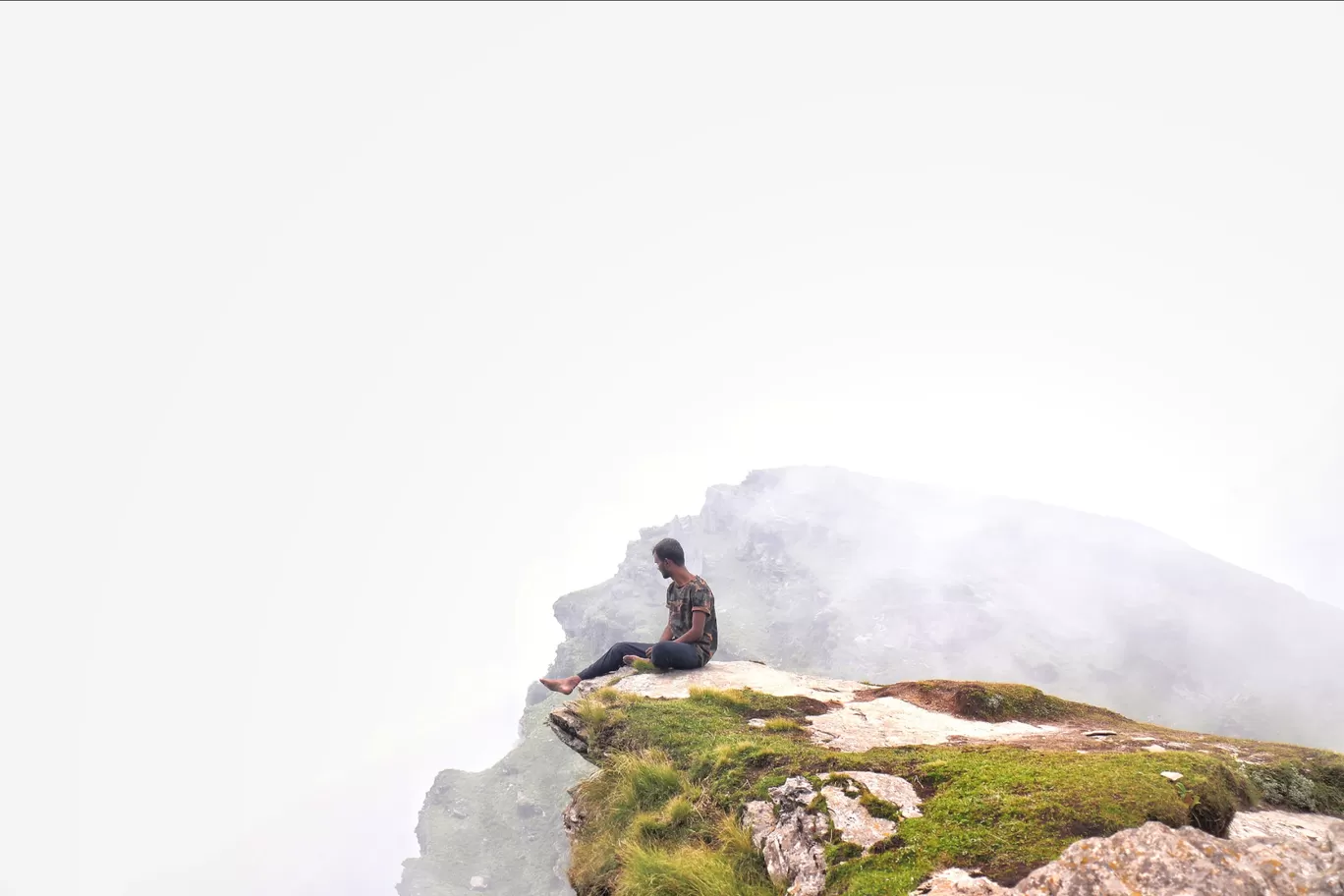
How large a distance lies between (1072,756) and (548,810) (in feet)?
662

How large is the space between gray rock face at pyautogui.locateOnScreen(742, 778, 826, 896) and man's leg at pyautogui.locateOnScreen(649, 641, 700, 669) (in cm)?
840

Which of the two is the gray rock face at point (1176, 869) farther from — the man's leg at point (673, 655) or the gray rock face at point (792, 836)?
the man's leg at point (673, 655)

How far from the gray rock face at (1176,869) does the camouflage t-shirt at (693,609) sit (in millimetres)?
11866

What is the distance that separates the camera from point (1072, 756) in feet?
32.6

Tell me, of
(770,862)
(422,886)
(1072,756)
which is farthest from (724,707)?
(422,886)

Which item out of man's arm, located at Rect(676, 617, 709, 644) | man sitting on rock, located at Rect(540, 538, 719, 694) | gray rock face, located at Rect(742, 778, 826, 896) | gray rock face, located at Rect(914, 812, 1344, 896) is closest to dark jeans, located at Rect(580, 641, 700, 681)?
man sitting on rock, located at Rect(540, 538, 719, 694)

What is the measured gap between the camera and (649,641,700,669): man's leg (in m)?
18.4

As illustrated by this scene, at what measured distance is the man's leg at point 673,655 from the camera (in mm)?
18422

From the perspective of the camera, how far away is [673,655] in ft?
60.5

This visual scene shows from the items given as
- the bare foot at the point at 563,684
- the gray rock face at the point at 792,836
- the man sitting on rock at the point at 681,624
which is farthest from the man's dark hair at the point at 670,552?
the gray rock face at the point at 792,836

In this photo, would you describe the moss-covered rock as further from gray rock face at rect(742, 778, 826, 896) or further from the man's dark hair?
the man's dark hair

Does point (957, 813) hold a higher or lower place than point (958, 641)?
higher

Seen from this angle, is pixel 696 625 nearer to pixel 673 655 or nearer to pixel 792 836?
pixel 673 655

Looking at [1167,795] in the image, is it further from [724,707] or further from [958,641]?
[958,641]
